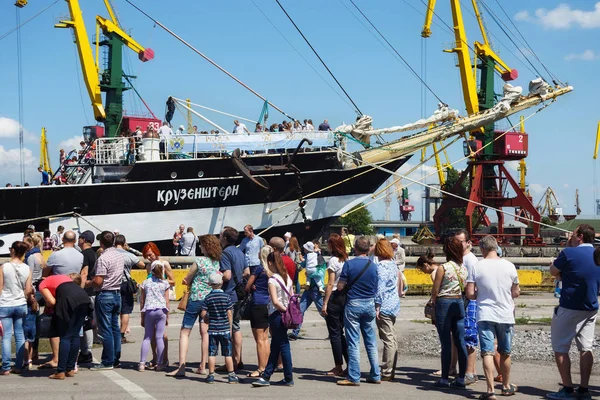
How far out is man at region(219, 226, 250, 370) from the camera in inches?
390

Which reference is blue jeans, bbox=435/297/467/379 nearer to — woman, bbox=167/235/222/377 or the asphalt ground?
the asphalt ground

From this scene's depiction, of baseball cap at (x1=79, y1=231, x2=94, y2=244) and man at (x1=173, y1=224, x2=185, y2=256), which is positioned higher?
man at (x1=173, y1=224, x2=185, y2=256)

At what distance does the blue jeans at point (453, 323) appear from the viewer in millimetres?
9438

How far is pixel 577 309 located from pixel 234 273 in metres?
3.82

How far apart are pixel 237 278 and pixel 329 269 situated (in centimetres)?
110

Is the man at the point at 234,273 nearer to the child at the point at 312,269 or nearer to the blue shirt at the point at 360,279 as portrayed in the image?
the blue shirt at the point at 360,279

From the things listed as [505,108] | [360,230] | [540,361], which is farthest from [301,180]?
[360,230]

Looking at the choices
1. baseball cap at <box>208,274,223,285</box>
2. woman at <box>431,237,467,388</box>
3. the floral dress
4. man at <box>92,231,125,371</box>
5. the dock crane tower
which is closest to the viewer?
woman at <box>431,237,467,388</box>

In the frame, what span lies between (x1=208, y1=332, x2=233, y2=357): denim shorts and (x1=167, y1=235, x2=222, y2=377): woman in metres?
0.20

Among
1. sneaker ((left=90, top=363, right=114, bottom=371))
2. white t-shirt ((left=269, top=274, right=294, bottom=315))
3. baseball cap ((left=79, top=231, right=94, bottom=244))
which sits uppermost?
baseball cap ((left=79, top=231, right=94, bottom=244))

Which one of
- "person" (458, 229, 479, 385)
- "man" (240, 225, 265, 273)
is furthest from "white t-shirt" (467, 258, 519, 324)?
"man" (240, 225, 265, 273)

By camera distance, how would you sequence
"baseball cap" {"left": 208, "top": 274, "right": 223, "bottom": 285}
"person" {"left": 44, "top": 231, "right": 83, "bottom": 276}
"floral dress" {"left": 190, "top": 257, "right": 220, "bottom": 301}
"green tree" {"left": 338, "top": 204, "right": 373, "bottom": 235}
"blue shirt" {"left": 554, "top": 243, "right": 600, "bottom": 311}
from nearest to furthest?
"blue shirt" {"left": 554, "top": 243, "right": 600, "bottom": 311} < "baseball cap" {"left": 208, "top": 274, "right": 223, "bottom": 285} < "floral dress" {"left": 190, "top": 257, "right": 220, "bottom": 301} < "person" {"left": 44, "top": 231, "right": 83, "bottom": 276} < "green tree" {"left": 338, "top": 204, "right": 373, "bottom": 235}

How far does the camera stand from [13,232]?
23391 millimetres

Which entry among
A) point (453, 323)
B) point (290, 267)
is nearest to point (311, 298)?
point (290, 267)
